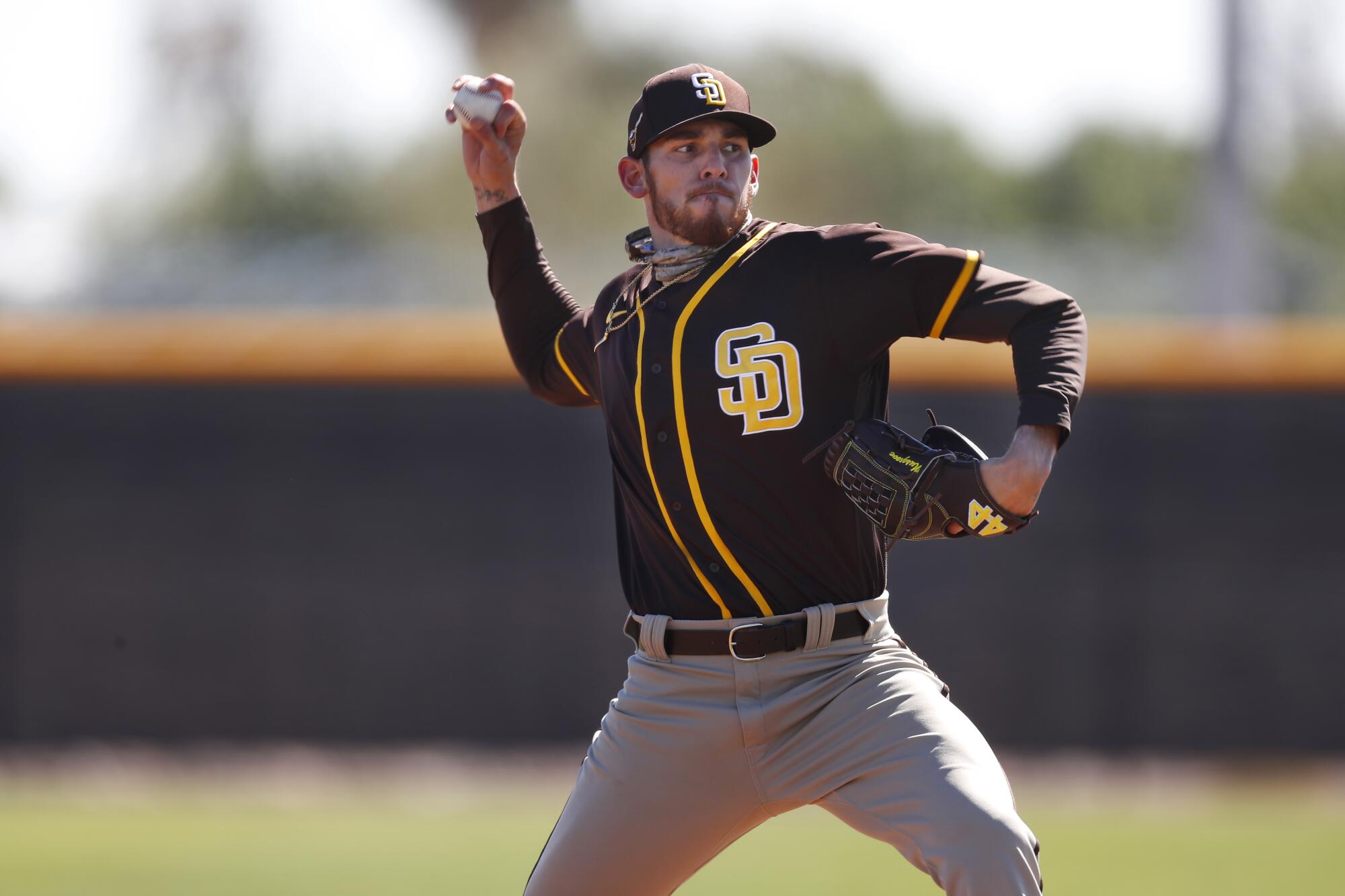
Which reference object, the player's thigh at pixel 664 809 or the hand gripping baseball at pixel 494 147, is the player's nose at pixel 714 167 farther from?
the player's thigh at pixel 664 809

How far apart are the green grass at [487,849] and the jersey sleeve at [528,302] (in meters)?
2.84

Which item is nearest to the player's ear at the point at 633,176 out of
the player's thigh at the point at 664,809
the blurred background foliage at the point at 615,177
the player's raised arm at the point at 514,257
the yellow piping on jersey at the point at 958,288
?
the player's raised arm at the point at 514,257

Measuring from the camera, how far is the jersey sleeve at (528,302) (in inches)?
170

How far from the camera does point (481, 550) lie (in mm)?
9008

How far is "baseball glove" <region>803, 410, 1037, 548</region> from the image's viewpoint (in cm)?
326

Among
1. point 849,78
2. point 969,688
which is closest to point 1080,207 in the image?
point 849,78

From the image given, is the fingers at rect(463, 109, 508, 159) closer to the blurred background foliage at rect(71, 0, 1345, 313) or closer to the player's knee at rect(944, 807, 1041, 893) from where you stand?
the player's knee at rect(944, 807, 1041, 893)

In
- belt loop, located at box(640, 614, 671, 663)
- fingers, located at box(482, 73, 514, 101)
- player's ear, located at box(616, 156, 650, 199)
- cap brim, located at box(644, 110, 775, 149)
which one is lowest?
belt loop, located at box(640, 614, 671, 663)

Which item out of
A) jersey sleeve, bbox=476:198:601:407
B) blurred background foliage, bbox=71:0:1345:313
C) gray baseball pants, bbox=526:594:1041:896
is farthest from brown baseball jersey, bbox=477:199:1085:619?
blurred background foliage, bbox=71:0:1345:313

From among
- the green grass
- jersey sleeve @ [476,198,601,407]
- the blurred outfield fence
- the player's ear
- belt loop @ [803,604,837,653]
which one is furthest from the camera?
the blurred outfield fence

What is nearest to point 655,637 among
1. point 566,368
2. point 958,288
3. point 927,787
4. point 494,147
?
point 927,787

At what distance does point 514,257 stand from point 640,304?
2.49ft

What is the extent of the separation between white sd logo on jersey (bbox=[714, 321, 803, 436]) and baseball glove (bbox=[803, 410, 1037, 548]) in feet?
0.46

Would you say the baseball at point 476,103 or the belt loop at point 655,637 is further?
the baseball at point 476,103
